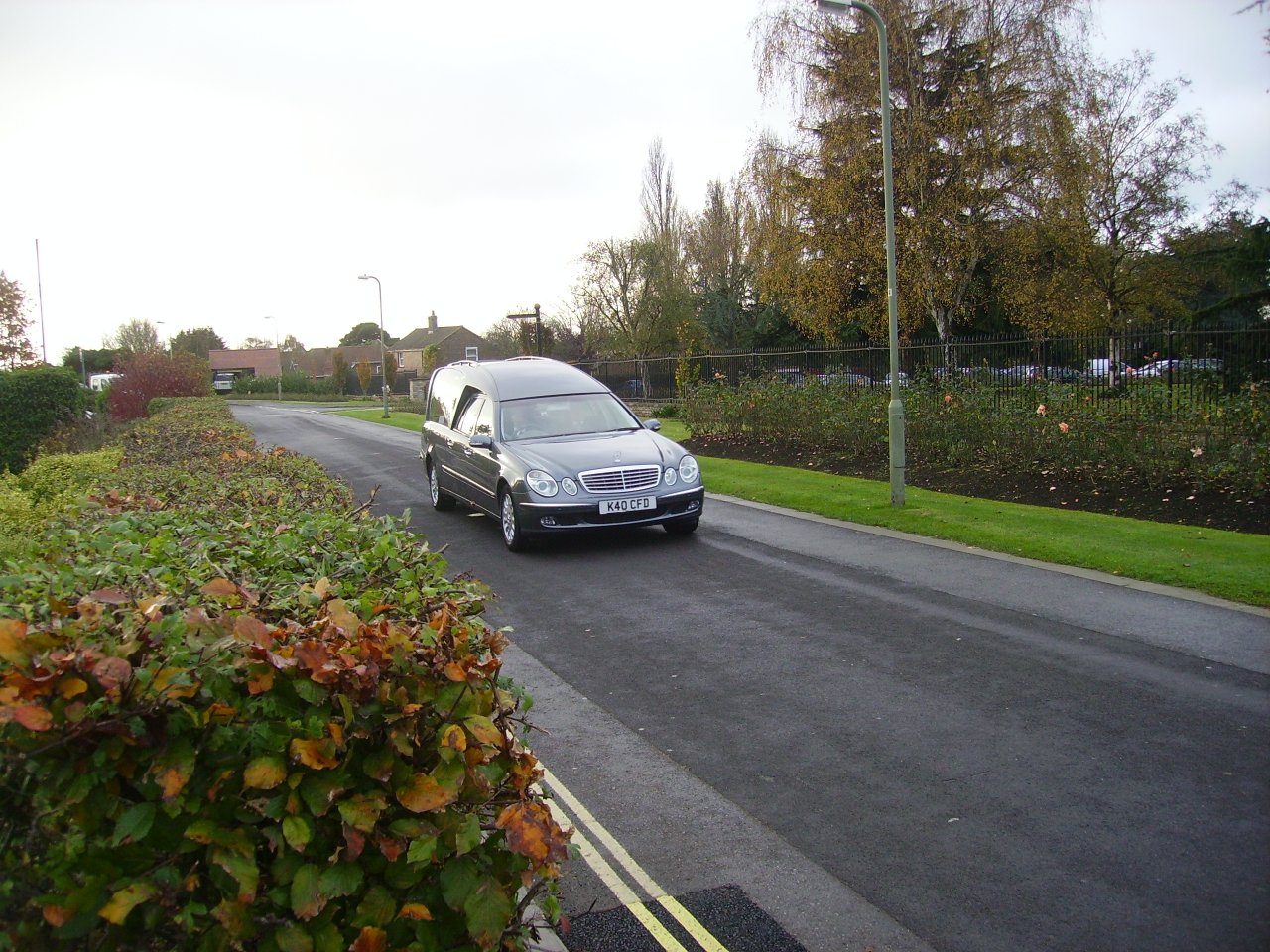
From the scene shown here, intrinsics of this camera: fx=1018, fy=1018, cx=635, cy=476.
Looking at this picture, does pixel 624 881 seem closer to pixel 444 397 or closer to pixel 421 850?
pixel 421 850

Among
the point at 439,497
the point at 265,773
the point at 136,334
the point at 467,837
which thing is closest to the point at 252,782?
the point at 265,773

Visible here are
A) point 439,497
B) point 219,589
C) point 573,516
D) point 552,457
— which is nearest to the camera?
point 219,589

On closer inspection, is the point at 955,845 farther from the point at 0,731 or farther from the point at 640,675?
the point at 0,731

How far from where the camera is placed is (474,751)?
2.48 m

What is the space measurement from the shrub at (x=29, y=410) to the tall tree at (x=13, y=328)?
Result: 63.0ft

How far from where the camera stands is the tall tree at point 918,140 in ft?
84.1

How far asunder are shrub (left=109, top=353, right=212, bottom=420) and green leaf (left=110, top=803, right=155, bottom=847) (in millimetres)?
34990

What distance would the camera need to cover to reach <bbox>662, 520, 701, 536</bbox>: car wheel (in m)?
11.4

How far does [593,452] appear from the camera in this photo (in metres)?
11.1

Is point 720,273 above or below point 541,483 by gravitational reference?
above

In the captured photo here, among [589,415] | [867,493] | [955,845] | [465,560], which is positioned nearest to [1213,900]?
[955,845]

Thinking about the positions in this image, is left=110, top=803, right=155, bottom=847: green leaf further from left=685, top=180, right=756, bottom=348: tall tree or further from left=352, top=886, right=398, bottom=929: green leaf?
left=685, top=180, right=756, bottom=348: tall tree

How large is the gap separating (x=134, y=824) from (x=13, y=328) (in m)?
50.5

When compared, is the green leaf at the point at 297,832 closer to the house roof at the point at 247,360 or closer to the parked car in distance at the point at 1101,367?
the parked car in distance at the point at 1101,367
